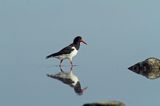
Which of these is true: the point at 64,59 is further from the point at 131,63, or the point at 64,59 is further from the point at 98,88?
the point at 98,88

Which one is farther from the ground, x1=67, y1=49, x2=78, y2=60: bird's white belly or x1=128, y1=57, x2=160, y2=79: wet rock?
x1=67, y1=49, x2=78, y2=60: bird's white belly

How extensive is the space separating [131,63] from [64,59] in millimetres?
2378

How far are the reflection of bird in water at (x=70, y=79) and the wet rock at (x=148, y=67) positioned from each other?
205cm

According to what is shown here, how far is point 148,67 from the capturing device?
78.9 ft

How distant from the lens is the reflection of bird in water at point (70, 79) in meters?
20.0

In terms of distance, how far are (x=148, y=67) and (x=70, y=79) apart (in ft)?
11.3

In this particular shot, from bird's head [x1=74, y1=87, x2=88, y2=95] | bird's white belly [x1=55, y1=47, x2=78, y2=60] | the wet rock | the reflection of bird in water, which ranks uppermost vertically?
bird's white belly [x1=55, y1=47, x2=78, y2=60]

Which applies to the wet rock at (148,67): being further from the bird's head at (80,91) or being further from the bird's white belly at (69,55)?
the bird's head at (80,91)

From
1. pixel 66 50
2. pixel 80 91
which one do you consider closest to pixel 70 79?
pixel 80 91

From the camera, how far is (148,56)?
82.4 ft

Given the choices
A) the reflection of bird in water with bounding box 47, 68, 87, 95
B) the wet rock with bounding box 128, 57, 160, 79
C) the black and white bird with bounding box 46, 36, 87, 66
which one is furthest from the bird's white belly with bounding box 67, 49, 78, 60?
the wet rock with bounding box 128, 57, 160, 79

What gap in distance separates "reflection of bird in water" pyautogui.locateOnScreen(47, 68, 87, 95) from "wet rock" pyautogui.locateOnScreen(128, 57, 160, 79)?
2048mm

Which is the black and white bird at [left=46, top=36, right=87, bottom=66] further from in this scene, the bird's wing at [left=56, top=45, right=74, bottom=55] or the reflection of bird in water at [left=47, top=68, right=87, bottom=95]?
the reflection of bird in water at [left=47, top=68, right=87, bottom=95]

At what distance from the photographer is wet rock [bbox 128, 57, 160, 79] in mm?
23578
